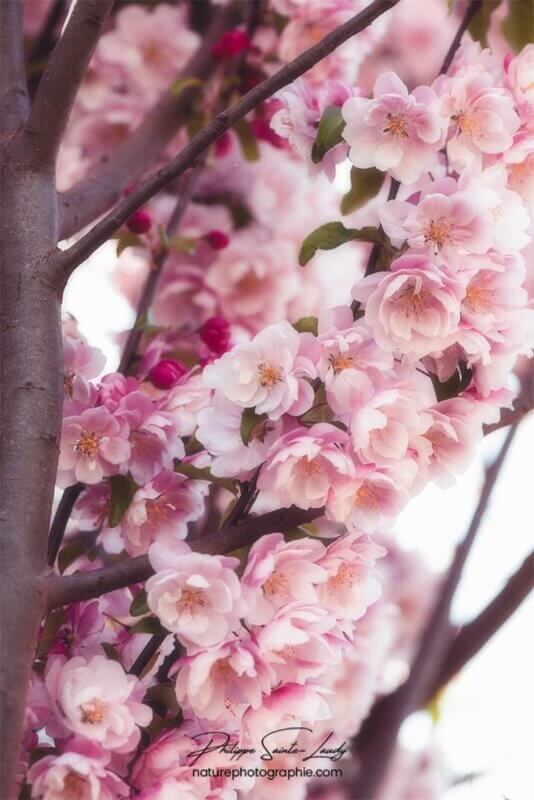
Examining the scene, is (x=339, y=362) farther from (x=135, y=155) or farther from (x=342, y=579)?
(x=135, y=155)

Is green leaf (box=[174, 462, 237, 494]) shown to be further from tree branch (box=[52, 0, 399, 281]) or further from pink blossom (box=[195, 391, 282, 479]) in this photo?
tree branch (box=[52, 0, 399, 281])

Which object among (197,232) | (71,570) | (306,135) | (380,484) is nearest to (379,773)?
(71,570)

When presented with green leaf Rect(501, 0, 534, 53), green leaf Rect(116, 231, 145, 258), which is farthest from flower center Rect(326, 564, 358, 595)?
green leaf Rect(501, 0, 534, 53)

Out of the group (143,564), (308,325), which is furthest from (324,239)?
(143,564)

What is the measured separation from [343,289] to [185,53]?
430 millimetres

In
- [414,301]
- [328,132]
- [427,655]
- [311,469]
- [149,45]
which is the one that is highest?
[149,45]

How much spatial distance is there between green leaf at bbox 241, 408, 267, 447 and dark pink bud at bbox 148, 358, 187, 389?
0.21 metres

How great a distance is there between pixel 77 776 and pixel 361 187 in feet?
1.63

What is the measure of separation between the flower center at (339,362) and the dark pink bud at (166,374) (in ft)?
0.79

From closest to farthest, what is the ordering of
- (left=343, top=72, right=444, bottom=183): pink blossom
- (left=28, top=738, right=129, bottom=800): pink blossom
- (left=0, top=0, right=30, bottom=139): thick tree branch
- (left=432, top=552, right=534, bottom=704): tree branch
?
(left=28, top=738, right=129, bottom=800): pink blossom
(left=343, top=72, right=444, bottom=183): pink blossom
(left=0, top=0, right=30, bottom=139): thick tree branch
(left=432, top=552, right=534, bottom=704): tree branch

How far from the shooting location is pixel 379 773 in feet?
3.16

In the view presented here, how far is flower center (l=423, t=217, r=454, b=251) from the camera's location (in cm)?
63

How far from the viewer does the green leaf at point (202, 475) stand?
26.4 inches

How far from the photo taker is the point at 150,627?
613 mm
